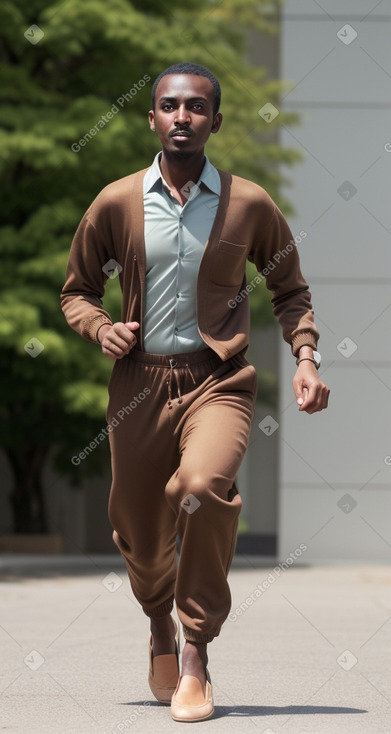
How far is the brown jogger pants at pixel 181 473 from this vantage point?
15.6 ft

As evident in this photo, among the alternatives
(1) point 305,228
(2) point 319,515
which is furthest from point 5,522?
(1) point 305,228

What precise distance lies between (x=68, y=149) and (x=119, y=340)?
1099 cm

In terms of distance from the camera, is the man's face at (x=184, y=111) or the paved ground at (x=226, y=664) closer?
the paved ground at (x=226, y=664)

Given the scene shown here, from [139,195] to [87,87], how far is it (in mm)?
12655

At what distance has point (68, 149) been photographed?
611 inches

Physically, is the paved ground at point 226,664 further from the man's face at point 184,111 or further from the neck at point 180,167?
the man's face at point 184,111

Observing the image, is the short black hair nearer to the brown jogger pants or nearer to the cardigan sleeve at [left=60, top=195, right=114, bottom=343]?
the cardigan sleeve at [left=60, top=195, right=114, bottom=343]

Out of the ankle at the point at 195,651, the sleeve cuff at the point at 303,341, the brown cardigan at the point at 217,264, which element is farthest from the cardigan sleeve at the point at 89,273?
the ankle at the point at 195,651

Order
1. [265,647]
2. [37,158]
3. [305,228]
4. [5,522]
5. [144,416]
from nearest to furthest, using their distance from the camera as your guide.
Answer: [144,416] → [265,647] → [37,158] → [305,228] → [5,522]

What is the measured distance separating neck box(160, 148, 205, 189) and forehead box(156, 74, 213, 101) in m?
0.20

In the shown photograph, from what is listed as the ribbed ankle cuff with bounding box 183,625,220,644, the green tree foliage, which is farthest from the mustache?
the green tree foliage

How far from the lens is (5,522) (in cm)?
2214

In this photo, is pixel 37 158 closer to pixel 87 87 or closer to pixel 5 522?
pixel 87 87

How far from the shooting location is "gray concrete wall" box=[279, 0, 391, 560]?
732 inches
